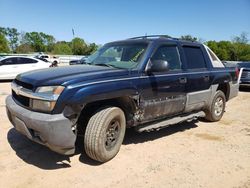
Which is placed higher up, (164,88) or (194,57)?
(194,57)

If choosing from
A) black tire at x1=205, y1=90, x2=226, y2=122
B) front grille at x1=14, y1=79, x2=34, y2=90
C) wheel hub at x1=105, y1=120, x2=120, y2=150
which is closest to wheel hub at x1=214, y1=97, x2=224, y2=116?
black tire at x1=205, y1=90, x2=226, y2=122

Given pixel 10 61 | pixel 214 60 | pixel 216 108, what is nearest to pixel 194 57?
pixel 214 60

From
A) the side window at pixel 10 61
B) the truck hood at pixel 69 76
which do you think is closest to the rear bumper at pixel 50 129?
the truck hood at pixel 69 76

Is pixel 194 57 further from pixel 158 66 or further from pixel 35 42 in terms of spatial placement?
pixel 35 42

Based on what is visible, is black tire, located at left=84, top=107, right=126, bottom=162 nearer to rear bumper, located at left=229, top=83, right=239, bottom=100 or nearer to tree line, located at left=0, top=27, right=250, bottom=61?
rear bumper, located at left=229, top=83, right=239, bottom=100

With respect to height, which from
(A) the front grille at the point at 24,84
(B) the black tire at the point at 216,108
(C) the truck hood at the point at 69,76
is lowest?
(B) the black tire at the point at 216,108

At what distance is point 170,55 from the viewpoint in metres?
5.09

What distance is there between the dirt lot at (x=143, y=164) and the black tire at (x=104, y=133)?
0.18 metres

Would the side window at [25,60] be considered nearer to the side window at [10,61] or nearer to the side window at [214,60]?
the side window at [10,61]

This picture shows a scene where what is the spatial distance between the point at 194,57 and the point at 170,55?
2.91 ft

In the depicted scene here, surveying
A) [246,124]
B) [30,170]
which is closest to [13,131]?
[30,170]

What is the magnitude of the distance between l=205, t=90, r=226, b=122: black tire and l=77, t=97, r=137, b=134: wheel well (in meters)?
2.71

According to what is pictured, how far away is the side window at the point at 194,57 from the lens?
18.1 feet

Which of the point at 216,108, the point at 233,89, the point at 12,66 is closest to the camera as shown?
the point at 216,108
